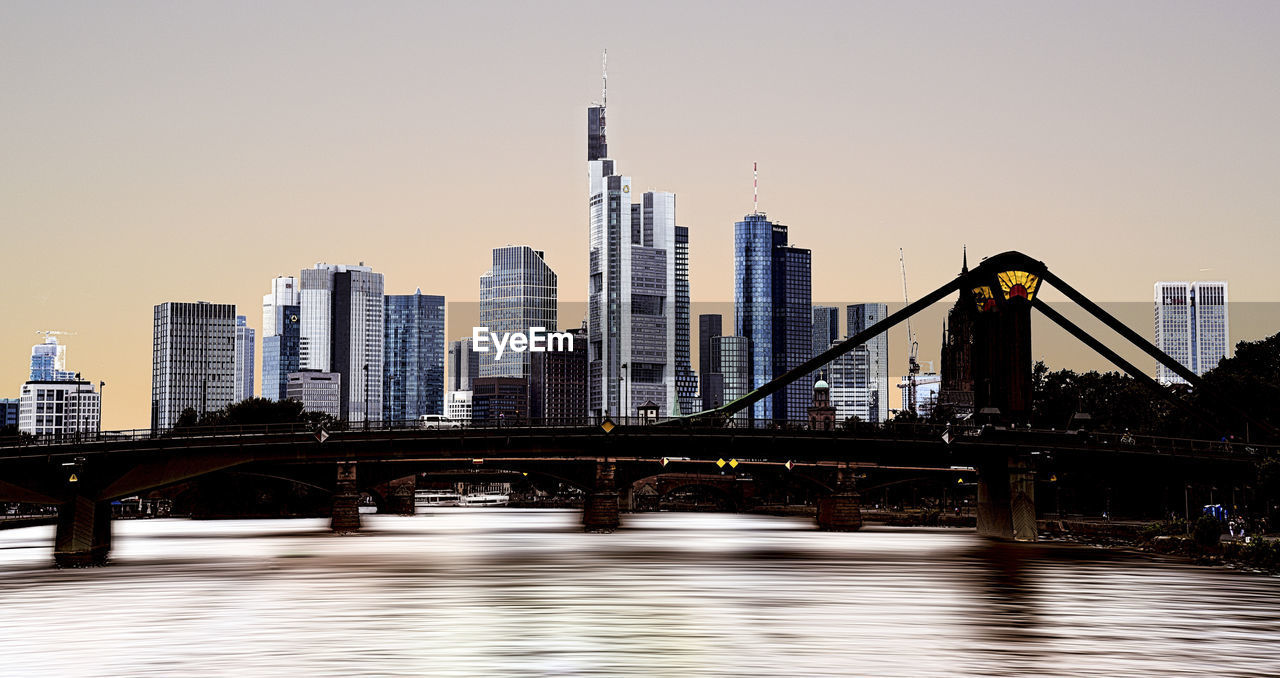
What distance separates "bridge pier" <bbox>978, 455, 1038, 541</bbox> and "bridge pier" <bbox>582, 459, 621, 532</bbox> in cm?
3763

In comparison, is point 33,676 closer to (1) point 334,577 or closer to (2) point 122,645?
(2) point 122,645

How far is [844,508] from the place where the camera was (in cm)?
A: 15812

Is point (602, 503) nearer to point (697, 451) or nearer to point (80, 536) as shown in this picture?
point (697, 451)

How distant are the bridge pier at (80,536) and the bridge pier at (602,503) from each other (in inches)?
2280

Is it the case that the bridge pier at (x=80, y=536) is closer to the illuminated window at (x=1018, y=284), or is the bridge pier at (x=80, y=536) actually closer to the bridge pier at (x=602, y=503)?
the bridge pier at (x=602, y=503)

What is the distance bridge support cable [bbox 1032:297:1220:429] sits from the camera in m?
133

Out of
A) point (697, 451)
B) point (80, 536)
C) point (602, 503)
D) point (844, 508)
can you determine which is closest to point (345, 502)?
point (602, 503)

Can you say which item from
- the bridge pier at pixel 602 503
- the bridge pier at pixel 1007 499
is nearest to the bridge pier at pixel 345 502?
the bridge pier at pixel 602 503

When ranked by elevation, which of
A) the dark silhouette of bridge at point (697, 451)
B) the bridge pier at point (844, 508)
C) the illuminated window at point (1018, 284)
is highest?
the illuminated window at point (1018, 284)

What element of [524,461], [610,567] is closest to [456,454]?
[610,567]

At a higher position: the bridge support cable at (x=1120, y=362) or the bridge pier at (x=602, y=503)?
the bridge support cable at (x=1120, y=362)

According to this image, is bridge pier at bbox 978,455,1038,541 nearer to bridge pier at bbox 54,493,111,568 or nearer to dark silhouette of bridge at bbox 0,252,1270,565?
dark silhouette of bridge at bbox 0,252,1270,565

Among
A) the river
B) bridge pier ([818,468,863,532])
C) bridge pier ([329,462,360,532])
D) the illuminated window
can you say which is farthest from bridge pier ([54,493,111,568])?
the illuminated window

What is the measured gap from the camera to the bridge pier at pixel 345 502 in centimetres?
14375
